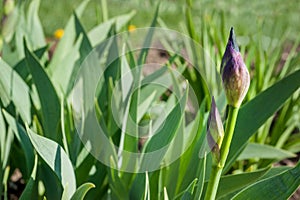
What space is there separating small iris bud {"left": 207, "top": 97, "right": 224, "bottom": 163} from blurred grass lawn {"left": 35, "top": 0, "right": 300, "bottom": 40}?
2324 mm

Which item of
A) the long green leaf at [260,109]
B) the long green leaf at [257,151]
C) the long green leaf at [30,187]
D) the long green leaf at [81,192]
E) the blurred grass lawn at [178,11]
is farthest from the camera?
the blurred grass lawn at [178,11]

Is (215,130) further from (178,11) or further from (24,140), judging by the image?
(178,11)

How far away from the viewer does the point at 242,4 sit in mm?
3779

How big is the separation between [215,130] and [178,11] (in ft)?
9.08

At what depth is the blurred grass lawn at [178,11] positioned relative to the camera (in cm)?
339

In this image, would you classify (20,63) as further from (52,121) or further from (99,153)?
(99,153)

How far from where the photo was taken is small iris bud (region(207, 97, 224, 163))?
36.6 inches

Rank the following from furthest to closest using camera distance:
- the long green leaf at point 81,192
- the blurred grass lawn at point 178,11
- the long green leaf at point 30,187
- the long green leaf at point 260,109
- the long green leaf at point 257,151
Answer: the blurred grass lawn at point 178,11 → the long green leaf at point 257,151 → the long green leaf at point 260,109 → the long green leaf at point 30,187 → the long green leaf at point 81,192

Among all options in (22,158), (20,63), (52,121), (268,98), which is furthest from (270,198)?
(20,63)

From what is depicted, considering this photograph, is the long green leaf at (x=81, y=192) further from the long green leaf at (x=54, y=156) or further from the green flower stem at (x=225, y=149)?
the green flower stem at (x=225, y=149)

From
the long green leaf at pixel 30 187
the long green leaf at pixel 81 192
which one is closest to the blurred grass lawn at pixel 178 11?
the long green leaf at pixel 30 187

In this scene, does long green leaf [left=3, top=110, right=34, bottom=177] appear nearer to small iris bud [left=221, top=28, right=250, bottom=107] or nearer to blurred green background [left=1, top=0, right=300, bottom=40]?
small iris bud [left=221, top=28, right=250, bottom=107]

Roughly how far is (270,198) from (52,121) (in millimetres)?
619

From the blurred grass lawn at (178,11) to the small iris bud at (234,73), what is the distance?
2360 millimetres
